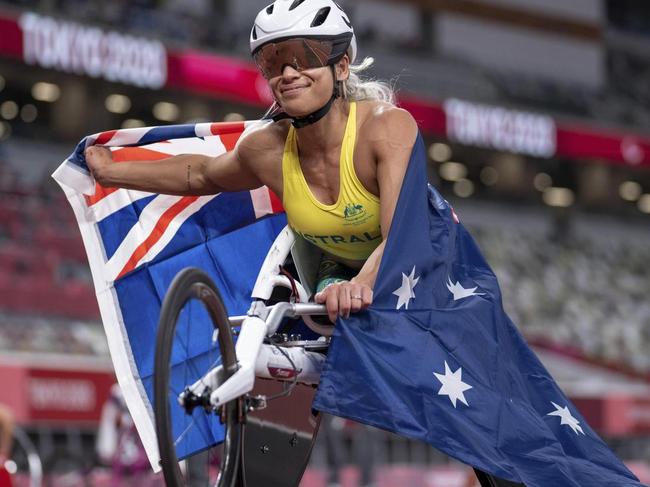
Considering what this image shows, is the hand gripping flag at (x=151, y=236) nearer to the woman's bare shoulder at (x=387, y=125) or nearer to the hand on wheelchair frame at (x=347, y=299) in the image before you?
the woman's bare shoulder at (x=387, y=125)

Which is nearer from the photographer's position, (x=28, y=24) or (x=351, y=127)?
(x=351, y=127)

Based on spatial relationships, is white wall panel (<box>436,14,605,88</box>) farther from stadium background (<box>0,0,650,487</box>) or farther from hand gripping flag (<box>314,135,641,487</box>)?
hand gripping flag (<box>314,135,641,487</box>)

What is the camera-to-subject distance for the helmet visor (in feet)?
15.9

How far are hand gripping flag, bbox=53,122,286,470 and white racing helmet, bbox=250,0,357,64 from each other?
35.5 inches

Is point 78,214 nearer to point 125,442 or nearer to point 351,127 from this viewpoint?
point 351,127

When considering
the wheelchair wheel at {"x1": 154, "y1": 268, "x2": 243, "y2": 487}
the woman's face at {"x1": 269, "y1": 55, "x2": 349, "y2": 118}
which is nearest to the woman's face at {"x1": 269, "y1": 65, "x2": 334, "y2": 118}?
the woman's face at {"x1": 269, "y1": 55, "x2": 349, "y2": 118}

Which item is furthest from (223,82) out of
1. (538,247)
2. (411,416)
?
(411,416)

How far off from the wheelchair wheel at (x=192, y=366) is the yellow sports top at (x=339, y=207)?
1.83ft

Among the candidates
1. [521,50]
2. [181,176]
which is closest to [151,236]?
[181,176]

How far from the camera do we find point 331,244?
16.9ft

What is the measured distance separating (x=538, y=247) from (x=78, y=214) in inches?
1027

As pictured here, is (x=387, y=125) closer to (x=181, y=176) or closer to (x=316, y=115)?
(x=316, y=115)

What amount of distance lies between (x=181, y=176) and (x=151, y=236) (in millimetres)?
617

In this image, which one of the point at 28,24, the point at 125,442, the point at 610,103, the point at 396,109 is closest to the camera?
the point at 396,109
